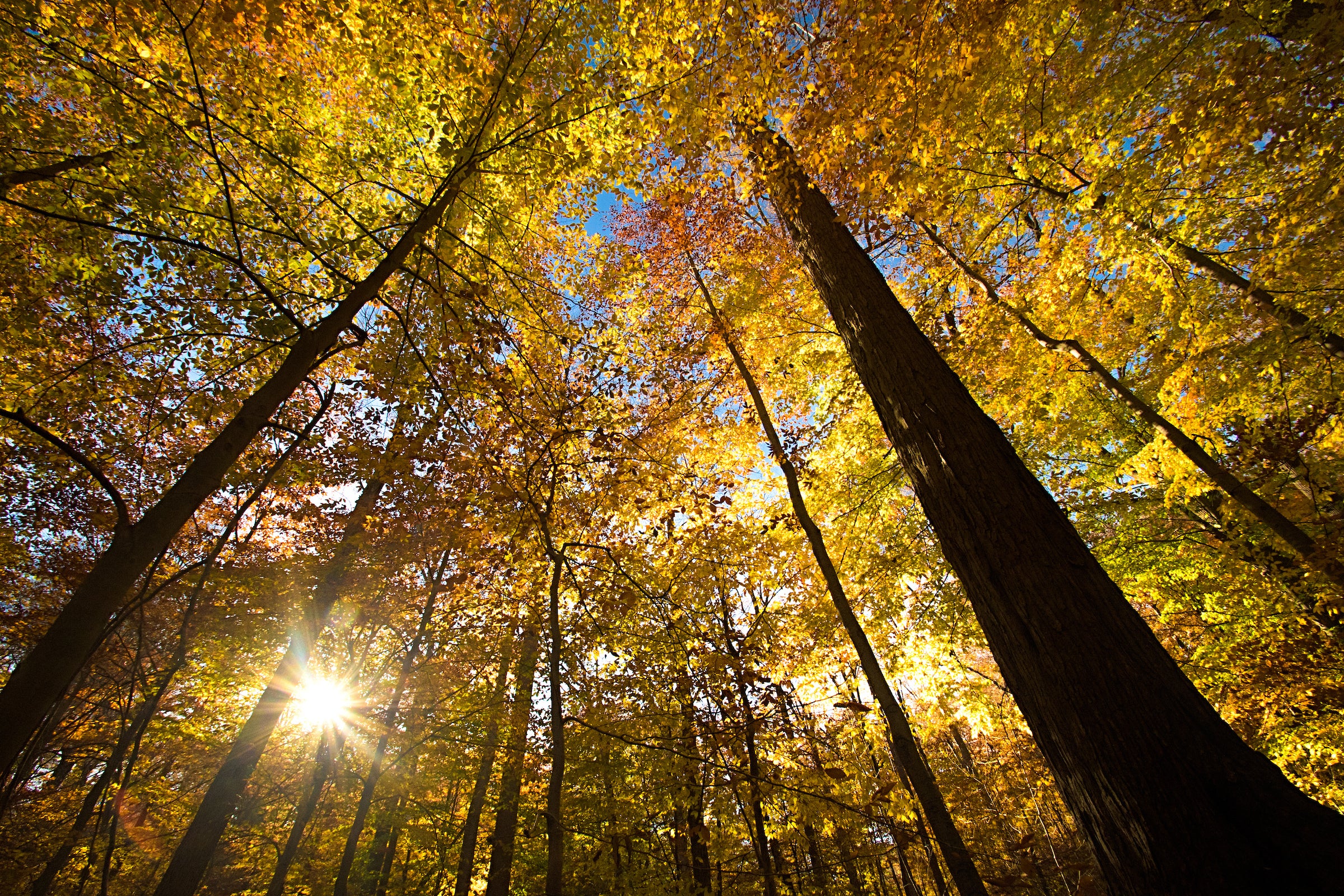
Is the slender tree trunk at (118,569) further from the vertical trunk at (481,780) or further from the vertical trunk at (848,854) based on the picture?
the vertical trunk at (848,854)

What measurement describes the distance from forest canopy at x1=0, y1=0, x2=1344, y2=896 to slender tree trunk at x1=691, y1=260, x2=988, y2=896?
5cm

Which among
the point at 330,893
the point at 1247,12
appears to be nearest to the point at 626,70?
the point at 1247,12

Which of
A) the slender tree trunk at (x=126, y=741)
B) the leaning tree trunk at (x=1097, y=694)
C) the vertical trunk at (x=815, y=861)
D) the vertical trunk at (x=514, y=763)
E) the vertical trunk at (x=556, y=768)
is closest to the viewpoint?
the leaning tree trunk at (x=1097, y=694)

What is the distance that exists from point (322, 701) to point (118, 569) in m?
9.41

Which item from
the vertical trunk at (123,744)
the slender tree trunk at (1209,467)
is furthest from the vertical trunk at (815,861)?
the slender tree trunk at (1209,467)

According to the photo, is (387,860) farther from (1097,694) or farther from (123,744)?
(1097,694)

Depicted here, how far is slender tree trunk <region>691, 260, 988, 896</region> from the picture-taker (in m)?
3.91

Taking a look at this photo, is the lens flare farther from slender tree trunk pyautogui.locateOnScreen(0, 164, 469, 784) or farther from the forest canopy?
slender tree trunk pyautogui.locateOnScreen(0, 164, 469, 784)

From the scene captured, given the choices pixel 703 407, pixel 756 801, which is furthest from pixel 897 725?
pixel 703 407

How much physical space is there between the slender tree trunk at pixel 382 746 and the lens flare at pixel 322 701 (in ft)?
3.02

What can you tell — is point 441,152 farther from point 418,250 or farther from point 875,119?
point 875,119

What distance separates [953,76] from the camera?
385cm

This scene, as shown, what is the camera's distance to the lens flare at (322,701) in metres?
8.38

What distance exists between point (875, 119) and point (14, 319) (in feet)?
29.4
